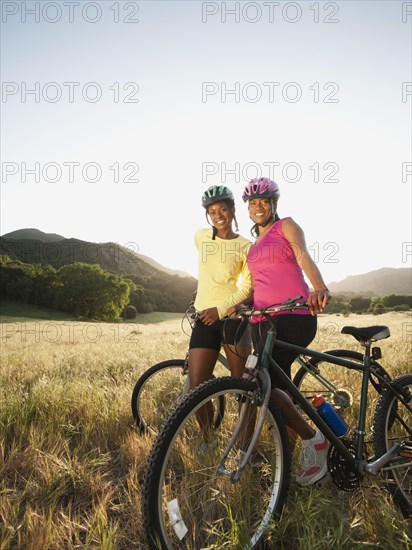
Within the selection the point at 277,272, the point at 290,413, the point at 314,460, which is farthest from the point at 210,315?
the point at 314,460

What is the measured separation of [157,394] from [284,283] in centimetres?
263

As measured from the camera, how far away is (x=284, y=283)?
362cm

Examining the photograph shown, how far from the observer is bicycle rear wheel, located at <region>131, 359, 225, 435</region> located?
186 inches

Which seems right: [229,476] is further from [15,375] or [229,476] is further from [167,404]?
[15,375]

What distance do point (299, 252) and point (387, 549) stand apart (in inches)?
86.9

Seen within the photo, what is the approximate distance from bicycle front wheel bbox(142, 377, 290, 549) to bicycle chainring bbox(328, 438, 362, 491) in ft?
1.72

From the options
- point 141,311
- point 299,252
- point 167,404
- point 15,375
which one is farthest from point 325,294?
point 141,311

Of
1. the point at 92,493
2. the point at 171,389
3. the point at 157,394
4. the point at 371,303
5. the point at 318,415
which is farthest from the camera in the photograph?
the point at 371,303

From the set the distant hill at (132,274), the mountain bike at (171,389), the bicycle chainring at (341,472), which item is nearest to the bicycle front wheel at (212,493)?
the bicycle chainring at (341,472)

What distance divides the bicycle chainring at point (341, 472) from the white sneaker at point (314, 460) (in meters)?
0.06

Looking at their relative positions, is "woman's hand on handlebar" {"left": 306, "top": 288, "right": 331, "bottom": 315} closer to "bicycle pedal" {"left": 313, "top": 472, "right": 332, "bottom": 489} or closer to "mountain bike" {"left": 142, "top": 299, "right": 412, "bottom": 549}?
"mountain bike" {"left": 142, "top": 299, "right": 412, "bottom": 549}

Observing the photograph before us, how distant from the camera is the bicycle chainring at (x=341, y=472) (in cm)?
315

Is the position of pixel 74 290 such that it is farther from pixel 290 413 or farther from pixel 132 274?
pixel 290 413

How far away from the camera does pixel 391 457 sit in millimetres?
3176
